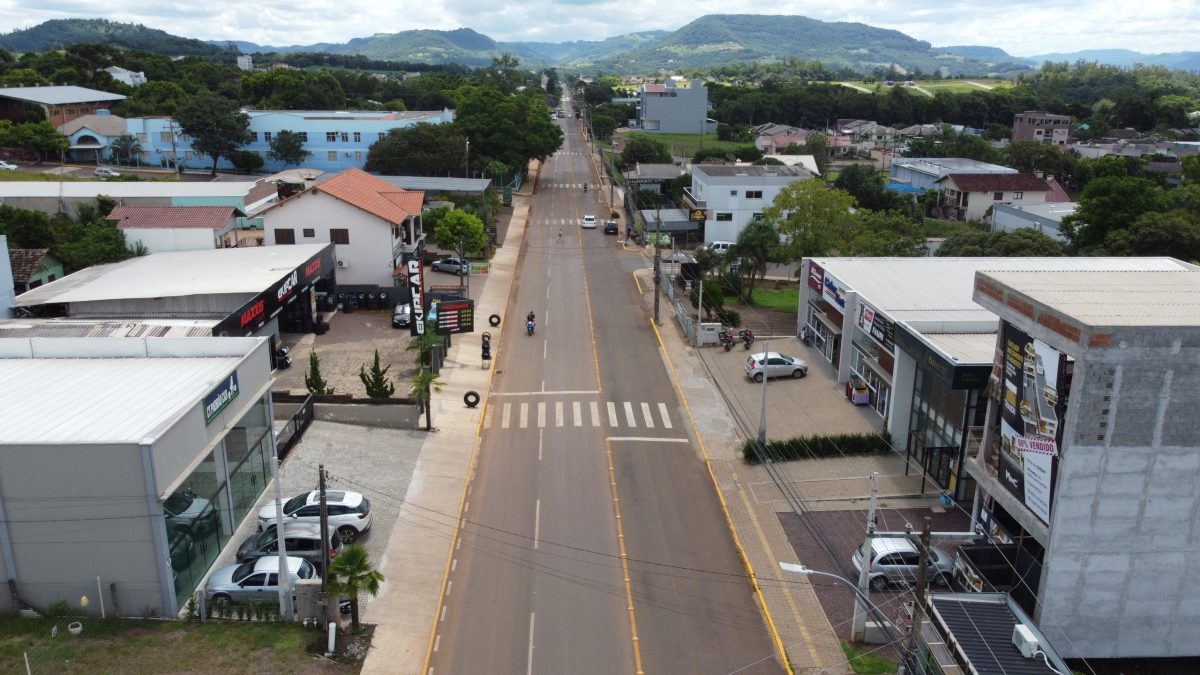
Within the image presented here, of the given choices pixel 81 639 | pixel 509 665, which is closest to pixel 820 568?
pixel 509 665

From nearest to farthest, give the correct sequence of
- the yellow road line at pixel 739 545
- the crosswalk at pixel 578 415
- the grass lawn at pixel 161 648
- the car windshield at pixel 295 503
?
the grass lawn at pixel 161 648, the yellow road line at pixel 739 545, the car windshield at pixel 295 503, the crosswalk at pixel 578 415

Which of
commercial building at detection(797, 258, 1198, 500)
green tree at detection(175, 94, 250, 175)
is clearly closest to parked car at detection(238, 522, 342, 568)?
commercial building at detection(797, 258, 1198, 500)

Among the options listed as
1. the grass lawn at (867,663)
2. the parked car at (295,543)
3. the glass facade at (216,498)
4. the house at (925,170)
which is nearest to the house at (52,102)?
the glass facade at (216,498)

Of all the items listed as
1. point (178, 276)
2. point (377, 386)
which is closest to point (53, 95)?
point (178, 276)

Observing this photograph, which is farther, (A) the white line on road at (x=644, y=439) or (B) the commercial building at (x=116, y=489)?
(A) the white line on road at (x=644, y=439)

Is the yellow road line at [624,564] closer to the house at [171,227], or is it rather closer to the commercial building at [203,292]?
the commercial building at [203,292]

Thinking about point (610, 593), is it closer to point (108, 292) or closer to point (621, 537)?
point (621, 537)

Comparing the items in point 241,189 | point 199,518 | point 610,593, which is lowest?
point 610,593
